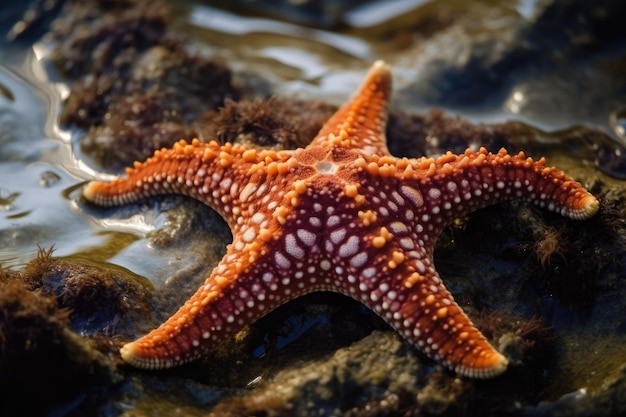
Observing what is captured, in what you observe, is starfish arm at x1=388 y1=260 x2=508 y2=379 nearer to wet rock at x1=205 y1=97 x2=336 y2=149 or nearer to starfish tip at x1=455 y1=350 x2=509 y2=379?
starfish tip at x1=455 y1=350 x2=509 y2=379

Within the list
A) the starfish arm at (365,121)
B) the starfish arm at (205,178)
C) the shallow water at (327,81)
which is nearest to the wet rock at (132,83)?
the shallow water at (327,81)

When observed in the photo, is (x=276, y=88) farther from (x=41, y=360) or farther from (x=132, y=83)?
(x=41, y=360)

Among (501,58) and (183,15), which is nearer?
(501,58)

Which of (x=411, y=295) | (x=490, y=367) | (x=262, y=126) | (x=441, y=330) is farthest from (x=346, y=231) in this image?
(x=262, y=126)

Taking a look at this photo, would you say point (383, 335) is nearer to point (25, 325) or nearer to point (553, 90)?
point (25, 325)

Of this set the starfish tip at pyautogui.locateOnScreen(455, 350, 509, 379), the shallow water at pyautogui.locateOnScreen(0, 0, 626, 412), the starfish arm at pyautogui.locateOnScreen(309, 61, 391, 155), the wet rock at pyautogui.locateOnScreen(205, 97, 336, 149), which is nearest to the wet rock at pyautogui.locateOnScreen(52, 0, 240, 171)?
the shallow water at pyautogui.locateOnScreen(0, 0, 626, 412)

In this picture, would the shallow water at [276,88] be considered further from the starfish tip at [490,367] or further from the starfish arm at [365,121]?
the starfish tip at [490,367]

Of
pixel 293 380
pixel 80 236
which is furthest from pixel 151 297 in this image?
pixel 293 380
